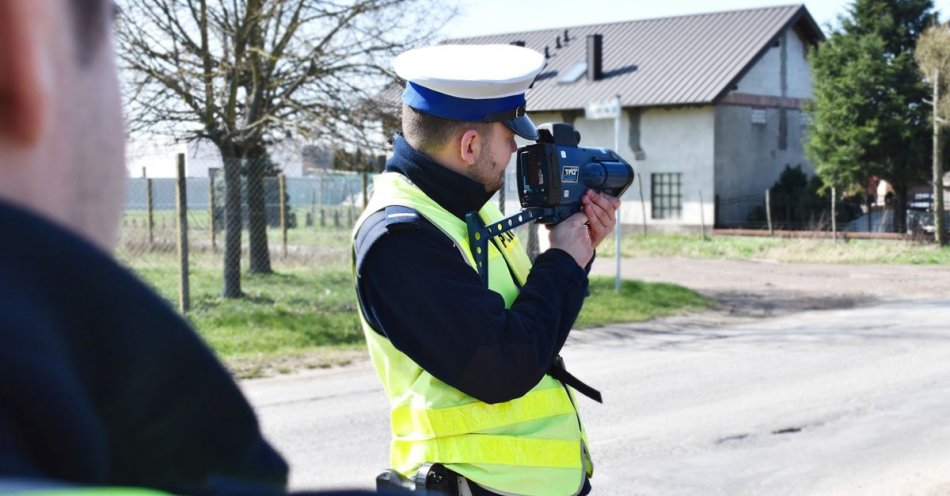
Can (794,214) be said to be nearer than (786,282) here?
No

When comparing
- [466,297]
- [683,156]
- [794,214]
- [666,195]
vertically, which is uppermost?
[683,156]

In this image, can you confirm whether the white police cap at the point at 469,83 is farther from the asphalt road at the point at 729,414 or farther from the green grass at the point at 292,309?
the green grass at the point at 292,309

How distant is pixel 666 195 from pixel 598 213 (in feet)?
102

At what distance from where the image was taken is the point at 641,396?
8680 mm

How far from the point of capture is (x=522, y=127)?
275cm

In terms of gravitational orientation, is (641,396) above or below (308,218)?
below

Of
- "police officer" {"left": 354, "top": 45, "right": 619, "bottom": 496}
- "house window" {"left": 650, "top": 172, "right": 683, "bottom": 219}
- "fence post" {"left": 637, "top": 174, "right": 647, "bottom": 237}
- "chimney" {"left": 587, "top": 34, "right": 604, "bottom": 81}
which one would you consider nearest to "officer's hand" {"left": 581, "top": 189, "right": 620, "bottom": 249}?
"police officer" {"left": 354, "top": 45, "right": 619, "bottom": 496}

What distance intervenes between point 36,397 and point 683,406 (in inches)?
315

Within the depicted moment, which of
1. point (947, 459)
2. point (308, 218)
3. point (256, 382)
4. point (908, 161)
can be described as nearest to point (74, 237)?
point (947, 459)

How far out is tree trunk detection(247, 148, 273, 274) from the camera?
1611 centimetres

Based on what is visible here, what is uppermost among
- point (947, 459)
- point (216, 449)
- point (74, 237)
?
point (74, 237)

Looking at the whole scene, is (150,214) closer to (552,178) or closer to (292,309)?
(292,309)

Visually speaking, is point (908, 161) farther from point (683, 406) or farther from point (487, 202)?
point (487, 202)

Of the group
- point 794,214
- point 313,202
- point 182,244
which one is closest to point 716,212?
point 794,214
